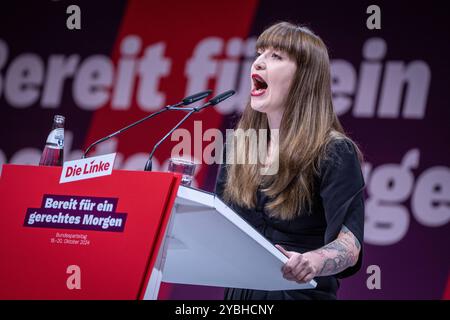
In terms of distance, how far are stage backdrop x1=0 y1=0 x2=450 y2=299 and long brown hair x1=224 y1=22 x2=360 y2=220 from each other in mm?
1760

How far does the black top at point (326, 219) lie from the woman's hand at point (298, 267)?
22cm

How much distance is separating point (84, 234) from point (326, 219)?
2.46ft

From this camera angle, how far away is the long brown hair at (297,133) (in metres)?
1.67

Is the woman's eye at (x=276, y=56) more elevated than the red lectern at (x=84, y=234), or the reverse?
the woman's eye at (x=276, y=56)

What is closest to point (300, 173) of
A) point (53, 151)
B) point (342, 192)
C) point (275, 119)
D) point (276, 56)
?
point (342, 192)

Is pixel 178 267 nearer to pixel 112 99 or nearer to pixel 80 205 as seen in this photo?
pixel 80 205

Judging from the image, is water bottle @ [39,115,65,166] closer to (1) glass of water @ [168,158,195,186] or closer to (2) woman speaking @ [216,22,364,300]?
(1) glass of water @ [168,158,195,186]

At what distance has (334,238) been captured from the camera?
1.56 m

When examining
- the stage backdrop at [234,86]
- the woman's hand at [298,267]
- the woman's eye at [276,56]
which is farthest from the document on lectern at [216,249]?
the stage backdrop at [234,86]

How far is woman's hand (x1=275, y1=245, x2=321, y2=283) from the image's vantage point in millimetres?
1276

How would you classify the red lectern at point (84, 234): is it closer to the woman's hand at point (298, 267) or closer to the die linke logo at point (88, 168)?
the die linke logo at point (88, 168)

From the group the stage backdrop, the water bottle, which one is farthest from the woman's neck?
the stage backdrop
